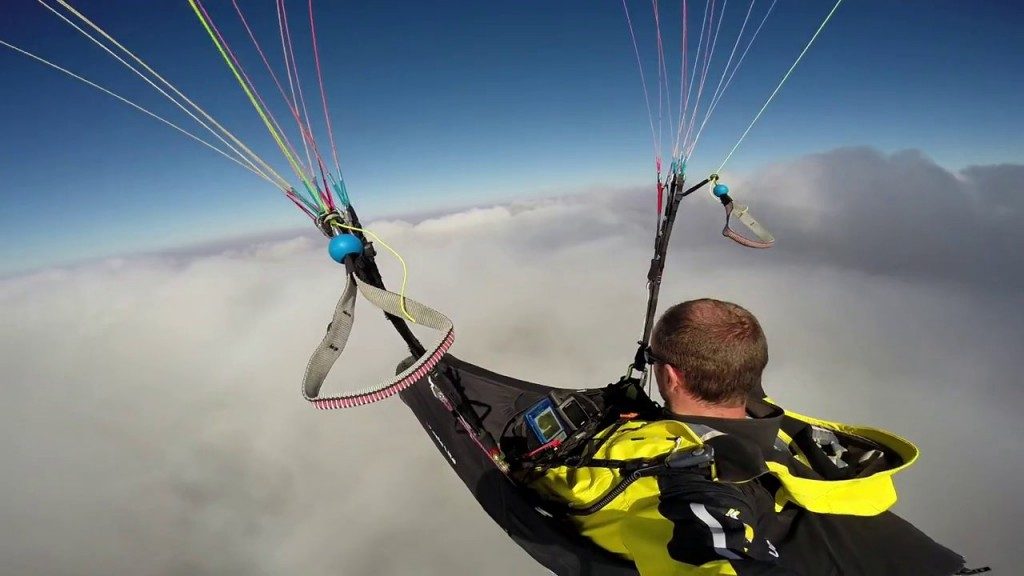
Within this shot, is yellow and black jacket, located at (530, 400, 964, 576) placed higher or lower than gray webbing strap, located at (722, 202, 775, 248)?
lower

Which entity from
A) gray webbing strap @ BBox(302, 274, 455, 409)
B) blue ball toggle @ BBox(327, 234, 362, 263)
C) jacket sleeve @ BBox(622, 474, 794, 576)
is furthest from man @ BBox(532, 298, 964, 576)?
blue ball toggle @ BBox(327, 234, 362, 263)

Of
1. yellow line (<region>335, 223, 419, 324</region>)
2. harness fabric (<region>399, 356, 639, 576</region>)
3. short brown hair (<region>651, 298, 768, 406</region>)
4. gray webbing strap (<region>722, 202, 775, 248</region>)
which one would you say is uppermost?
gray webbing strap (<region>722, 202, 775, 248</region>)

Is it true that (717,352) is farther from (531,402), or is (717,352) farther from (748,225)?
(748,225)

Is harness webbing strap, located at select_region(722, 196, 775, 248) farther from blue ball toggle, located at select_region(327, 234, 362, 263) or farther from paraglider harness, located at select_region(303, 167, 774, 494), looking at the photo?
blue ball toggle, located at select_region(327, 234, 362, 263)

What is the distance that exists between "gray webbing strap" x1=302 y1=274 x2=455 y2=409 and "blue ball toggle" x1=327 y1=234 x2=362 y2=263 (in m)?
0.06

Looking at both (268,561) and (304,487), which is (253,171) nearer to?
(268,561)

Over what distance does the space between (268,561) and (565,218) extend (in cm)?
7249

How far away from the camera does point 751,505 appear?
36.4 inches

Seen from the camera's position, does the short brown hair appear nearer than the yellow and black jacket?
No

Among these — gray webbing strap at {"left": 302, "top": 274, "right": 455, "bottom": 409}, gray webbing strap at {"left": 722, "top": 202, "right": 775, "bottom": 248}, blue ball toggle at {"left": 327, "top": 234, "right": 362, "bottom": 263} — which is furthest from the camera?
gray webbing strap at {"left": 722, "top": 202, "right": 775, "bottom": 248}

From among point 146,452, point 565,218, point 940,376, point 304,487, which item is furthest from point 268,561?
point 565,218

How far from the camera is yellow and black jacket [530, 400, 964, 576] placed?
842 millimetres

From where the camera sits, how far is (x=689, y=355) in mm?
1203

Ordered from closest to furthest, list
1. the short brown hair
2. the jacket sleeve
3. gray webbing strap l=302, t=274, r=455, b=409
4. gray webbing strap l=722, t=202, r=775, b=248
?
the jacket sleeve, gray webbing strap l=302, t=274, r=455, b=409, the short brown hair, gray webbing strap l=722, t=202, r=775, b=248
